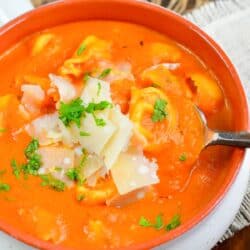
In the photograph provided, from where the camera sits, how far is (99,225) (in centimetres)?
125

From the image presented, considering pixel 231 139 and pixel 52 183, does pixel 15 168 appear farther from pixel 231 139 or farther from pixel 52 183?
pixel 231 139

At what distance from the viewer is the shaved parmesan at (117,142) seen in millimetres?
1274

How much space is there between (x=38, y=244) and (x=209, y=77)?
0.57 metres

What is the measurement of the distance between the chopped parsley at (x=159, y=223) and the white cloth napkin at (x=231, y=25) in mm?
640

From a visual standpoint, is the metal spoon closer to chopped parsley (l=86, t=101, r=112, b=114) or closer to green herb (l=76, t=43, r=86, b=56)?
chopped parsley (l=86, t=101, r=112, b=114)

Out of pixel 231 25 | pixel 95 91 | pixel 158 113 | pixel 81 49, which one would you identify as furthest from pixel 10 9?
pixel 231 25

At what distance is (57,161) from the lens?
131 centimetres

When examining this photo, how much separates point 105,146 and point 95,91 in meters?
0.13

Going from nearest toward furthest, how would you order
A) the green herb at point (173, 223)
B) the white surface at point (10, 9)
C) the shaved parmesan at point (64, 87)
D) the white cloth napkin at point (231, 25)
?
the green herb at point (173, 223) < the shaved parmesan at point (64, 87) < the white surface at point (10, 9) < the white cloth napkin at point (231, 25)

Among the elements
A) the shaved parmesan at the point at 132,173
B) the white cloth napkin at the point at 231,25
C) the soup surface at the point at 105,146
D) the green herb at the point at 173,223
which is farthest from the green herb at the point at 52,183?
the white cloth napkin at the point at 231,25

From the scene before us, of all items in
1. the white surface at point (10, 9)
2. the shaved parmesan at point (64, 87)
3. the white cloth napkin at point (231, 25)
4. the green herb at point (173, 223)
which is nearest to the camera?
the green herb at point (173, 223)

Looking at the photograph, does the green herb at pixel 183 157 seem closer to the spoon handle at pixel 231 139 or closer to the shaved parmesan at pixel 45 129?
the spoon handle at pixel 231 139

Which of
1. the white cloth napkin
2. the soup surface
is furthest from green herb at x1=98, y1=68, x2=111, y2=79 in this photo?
the white cloth napkin

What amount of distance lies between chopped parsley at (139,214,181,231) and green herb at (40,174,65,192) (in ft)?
0.56
